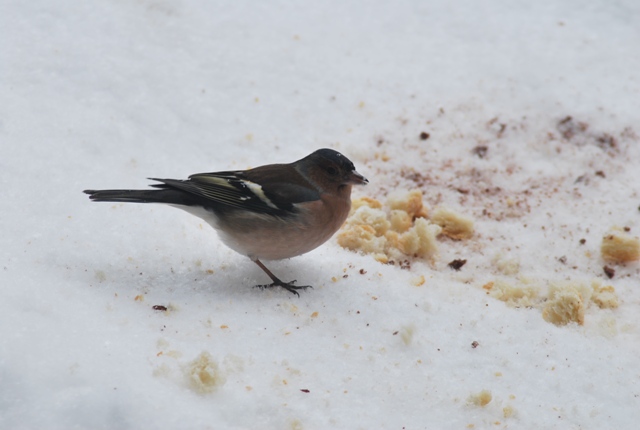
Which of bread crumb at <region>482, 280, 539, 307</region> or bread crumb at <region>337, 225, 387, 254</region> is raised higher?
bread crumb at <region>482, 280, 539, 307</region>

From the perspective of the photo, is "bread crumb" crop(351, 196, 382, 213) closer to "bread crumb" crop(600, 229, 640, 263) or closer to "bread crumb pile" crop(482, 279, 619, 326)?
"bread crumb pile" crop(482, 279, 619, 326)

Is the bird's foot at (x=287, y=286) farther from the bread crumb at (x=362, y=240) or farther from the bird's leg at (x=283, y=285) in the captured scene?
the bread crumb at (x=362, y=240)

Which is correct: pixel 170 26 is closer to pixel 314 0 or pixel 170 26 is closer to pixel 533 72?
pixel 314 0

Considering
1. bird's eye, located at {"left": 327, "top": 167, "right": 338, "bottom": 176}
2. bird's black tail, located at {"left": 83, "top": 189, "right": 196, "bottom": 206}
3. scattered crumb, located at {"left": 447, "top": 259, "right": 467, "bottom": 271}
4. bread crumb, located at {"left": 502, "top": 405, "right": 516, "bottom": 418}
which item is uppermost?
bird's eye, located at {"left": 327, "top": 167, "right": 338, "bottom": 176}

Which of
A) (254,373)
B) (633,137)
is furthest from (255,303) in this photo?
(633,137)

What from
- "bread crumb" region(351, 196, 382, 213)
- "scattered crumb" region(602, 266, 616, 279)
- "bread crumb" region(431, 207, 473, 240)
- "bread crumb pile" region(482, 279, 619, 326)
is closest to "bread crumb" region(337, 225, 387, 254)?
"bread crumb" region(351, 196, 382, 213)

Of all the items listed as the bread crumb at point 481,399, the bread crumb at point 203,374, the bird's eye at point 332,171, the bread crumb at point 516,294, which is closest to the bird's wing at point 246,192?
the bird's eye at point 332,171

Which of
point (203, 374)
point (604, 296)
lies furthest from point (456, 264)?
point (203, 374)
